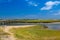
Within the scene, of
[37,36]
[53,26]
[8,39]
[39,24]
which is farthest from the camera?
[53,26]

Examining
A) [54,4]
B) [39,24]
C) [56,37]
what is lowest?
[56,37]

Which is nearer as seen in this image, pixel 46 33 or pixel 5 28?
pixel 46 33

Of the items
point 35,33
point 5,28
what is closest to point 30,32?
point 35,33

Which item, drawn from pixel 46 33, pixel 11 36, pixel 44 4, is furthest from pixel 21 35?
pixel 44 4

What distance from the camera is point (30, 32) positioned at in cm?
1001

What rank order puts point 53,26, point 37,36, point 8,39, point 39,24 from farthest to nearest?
point 53,26
point 39,24
point 37,36
point 8,39

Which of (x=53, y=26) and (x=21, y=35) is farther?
(x=53, y=26)

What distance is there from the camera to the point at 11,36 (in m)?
9.49

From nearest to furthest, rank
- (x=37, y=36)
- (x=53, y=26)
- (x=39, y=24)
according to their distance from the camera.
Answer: (x=37, y=36) < (x=39, y=24) < (x=53, y=26)

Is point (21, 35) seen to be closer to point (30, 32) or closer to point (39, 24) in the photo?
point (30, 32)

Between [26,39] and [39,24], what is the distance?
2.92 m

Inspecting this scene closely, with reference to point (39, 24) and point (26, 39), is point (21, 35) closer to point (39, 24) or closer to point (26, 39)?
point (26, 39)

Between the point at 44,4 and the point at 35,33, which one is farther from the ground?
the point at 44,4

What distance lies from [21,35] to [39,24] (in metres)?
2.42
